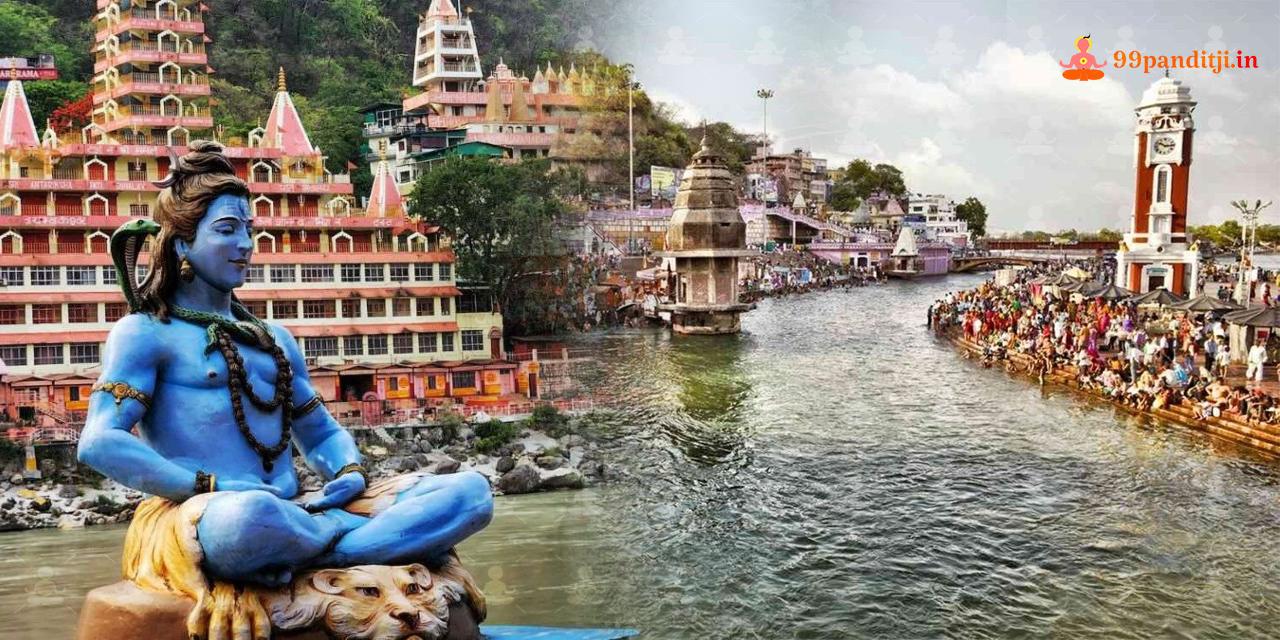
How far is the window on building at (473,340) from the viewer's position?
63.8 ft

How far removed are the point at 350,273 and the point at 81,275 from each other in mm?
4610

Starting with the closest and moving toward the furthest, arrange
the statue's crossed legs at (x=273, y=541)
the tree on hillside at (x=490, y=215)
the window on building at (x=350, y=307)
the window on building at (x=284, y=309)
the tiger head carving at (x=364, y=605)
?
the statue's crossed legs at (x=273, y=541) < the tiger head carving at (x=364, y=605) < the window on building at (x=284, y=309) < the window on building at (x=350, y=307) < the tree on hillside at (x=490, y=215)

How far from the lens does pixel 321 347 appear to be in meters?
18.8

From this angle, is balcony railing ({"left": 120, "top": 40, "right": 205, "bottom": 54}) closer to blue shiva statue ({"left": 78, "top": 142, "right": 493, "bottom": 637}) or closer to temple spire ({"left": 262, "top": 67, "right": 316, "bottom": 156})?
temple spire ({"left": 262, "top": 67, "right": 316, "bottom": 156})

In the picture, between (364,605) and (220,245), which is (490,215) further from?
(364,605)

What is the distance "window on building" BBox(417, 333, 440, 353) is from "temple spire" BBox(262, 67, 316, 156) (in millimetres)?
4592

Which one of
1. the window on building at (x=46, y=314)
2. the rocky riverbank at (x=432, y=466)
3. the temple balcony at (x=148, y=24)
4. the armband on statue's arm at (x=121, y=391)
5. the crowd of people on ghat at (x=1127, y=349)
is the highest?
the temple balcony at (x=148, y=24)

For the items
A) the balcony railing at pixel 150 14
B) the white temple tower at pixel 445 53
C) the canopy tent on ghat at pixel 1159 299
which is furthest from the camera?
the white temple tower at pixel 445 53

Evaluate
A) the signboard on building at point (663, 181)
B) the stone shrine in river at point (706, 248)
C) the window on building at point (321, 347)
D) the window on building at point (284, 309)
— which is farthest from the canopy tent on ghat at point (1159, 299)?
the signboard on building at point (663, 181)

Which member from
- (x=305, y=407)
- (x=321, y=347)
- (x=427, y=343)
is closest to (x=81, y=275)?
(x=321, y=347)

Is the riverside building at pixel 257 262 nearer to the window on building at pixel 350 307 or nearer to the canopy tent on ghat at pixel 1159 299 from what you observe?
the window on building at pixel 350 307

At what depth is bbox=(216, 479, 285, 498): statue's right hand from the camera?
372 centimetres

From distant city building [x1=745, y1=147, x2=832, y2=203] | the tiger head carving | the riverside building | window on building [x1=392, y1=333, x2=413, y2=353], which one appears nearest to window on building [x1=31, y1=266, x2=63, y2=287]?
the riverside building

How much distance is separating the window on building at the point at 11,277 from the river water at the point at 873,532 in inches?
240
